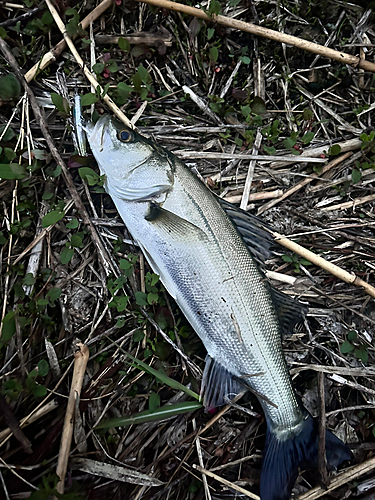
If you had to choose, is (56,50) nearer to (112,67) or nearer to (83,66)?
(83,66)

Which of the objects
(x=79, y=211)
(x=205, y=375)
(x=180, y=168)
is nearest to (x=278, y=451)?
(x=205, y=375)

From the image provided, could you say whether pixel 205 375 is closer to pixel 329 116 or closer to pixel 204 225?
pixel 204 225

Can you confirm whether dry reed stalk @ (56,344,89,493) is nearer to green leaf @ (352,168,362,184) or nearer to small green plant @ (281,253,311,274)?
small green plant @ (281,253,311,274)

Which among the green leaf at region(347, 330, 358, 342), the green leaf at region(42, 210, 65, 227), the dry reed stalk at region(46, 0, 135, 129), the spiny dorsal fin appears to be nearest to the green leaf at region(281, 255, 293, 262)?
the spiny dorsal fin

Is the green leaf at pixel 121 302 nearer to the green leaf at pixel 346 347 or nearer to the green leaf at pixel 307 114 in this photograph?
the green leaf at pixel 346 347

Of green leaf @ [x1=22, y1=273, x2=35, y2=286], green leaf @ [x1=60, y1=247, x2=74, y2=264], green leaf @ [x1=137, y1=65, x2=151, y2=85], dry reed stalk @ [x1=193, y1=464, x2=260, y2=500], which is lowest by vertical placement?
dry reed stalk @ [x1=193, y1=464, x2=260, y2=500]

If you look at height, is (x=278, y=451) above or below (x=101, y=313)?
below
